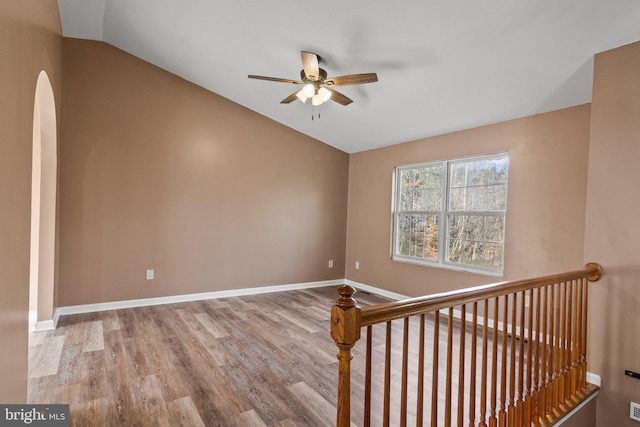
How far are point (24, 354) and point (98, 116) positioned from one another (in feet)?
9.56

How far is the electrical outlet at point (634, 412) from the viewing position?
88.9 inches

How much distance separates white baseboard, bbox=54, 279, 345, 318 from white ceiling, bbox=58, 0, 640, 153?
111 inches

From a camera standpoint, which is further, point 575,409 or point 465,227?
point 465,227

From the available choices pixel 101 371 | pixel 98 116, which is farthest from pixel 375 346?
pixel 98 116

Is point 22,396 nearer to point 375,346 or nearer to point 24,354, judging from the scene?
point 24,354

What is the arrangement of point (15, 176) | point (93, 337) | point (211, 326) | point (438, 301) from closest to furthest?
point (438, 301) < point (15, 176) < point (93, 337) < point (211, 326)

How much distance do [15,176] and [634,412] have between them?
4.07m

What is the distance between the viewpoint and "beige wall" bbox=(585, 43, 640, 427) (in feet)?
7.57

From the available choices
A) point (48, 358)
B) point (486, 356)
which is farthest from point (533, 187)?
point (48, 358)

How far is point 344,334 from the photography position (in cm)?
117

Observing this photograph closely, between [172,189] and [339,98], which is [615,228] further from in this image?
[172,189]

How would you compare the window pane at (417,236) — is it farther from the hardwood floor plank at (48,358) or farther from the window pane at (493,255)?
the hardwood floor plank at (48,358)

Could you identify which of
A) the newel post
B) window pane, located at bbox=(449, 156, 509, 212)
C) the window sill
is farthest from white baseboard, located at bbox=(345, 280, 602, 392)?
the newel post

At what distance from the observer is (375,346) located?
10.4 ft
